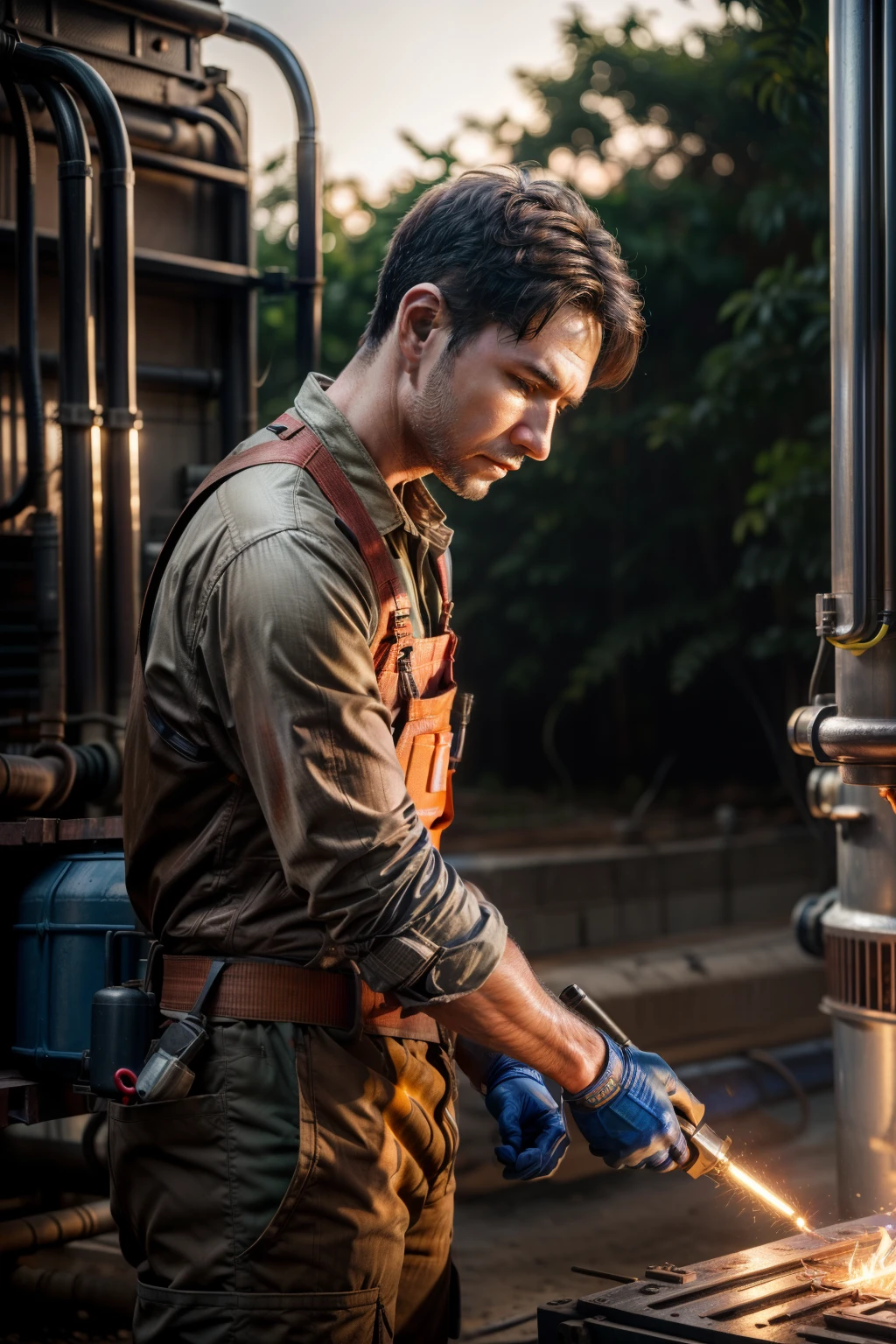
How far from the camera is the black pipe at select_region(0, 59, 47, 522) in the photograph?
416 centimetres

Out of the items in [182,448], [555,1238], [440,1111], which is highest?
[182,448]

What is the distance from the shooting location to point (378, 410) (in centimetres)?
232

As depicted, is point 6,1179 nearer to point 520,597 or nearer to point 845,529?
point 845,529

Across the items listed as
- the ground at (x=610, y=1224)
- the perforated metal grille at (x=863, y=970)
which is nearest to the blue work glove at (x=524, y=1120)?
the perforated metal grille at (x=863, y=970)

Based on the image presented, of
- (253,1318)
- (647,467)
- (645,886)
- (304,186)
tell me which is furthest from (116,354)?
(647,467)

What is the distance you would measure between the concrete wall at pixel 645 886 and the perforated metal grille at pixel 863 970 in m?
4.56

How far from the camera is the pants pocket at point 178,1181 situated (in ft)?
6.94

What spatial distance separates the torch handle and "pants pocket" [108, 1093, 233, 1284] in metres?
0.63

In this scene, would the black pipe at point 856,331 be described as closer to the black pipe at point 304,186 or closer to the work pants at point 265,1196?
the work pants at point 265,1196

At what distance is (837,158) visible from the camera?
3.11m

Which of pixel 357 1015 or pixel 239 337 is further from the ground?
pixel 239 337

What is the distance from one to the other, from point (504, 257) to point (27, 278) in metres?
2.42

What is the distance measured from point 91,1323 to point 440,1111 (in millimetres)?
2653

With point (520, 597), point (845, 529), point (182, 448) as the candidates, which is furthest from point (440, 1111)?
point (520, 597)
